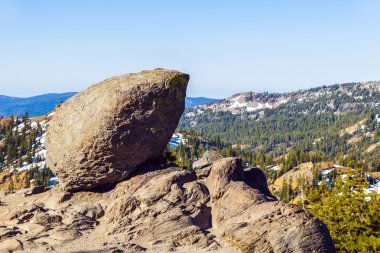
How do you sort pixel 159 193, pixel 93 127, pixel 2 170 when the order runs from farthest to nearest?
1. pixel 2 170
2. pixel 93 127
3. pixel 159 193

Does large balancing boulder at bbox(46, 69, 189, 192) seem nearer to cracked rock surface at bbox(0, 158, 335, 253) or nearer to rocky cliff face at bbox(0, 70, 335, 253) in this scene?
rocky cliff face at bbox(0, 70, 335, 253)

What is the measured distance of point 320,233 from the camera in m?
29.6

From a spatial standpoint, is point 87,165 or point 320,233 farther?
point 87,165

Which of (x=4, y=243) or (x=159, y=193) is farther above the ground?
(x=159, y=193)

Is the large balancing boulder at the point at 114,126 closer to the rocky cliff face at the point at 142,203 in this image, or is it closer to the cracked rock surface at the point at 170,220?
the rocky cliff face at the point at 142,203

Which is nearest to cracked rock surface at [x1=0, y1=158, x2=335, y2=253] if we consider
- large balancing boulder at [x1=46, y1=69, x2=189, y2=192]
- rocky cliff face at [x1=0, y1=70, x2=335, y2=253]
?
rocky cliff face at [x1=0, y1=70, x2=335, y2=253]

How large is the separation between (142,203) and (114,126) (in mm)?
7681

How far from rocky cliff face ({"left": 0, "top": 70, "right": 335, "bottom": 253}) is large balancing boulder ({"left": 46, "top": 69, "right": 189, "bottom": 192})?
3.8 inches

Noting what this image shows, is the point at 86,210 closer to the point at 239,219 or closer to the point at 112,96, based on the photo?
the point at 112,96

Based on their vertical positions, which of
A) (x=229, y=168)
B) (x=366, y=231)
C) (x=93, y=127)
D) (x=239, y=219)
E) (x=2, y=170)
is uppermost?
(x=93, y=127)

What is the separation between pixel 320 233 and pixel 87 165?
71.0 ft

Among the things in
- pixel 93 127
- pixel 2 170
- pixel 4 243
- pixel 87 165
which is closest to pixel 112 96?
pixel 93 127

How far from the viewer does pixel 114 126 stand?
123ft

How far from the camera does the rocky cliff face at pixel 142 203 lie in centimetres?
3036
